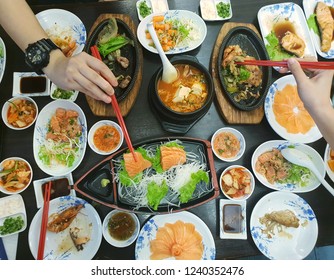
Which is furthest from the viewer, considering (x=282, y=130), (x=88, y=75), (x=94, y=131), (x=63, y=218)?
(x=282, y=130)

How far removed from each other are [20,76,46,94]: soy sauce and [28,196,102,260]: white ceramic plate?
95 centimetres

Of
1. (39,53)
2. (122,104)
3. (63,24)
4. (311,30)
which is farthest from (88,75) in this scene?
(311,30)

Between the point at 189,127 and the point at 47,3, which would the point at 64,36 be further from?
the point at 189,127

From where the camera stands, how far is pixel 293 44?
2.71 meters

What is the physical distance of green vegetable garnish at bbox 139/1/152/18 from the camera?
2658mm

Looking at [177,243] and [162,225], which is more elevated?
[162,225]

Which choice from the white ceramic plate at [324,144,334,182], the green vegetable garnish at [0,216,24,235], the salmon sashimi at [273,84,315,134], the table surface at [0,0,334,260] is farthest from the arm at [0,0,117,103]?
the white ceramic plate at [324,144,334,182]

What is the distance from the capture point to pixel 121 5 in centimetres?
271

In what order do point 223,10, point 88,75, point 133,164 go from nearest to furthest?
point 88,75 < point 133,164 < point 223,10

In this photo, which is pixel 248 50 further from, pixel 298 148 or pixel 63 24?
pixel 63 24

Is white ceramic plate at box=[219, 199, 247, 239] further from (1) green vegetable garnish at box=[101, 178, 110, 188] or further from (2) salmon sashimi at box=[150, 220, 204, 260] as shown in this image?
(1) green vegetable garnish at box=[101, 178, 110, 188]

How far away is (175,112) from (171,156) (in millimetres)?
340
